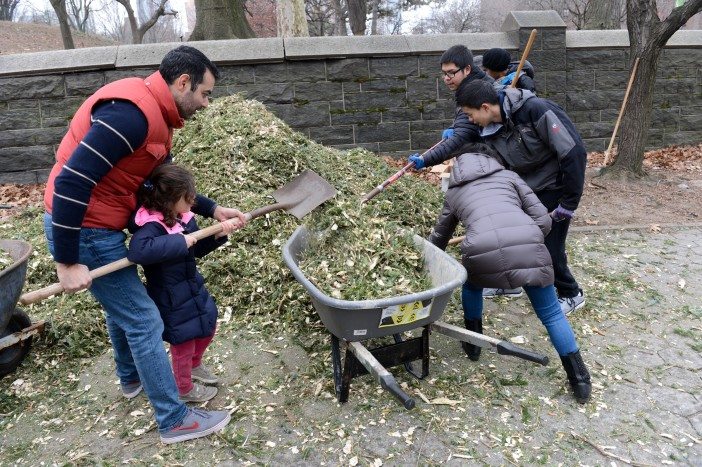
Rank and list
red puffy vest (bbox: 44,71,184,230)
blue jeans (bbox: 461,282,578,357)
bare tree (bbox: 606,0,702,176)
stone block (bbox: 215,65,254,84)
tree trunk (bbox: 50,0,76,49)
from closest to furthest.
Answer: red puffy vest (bbox: 44,71,184,230) → blue jeans (bbox: 461,282,578,357) → bare tree (bbox: 606,0,702,176) → stone block (bbox: 215,65,254,84) → tree trunk (bbox: 50,0,76,49)

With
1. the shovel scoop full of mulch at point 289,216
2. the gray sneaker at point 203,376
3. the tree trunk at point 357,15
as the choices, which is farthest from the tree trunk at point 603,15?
the gray sneaker at point 203,376

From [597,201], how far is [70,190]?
626 centimetres

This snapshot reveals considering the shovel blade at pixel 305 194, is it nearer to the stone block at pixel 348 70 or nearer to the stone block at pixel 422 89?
the stone block at pixel 348 70

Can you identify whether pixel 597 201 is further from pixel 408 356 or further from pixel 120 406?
pixel 120 406

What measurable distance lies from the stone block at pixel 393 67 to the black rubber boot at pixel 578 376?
5.84 metres

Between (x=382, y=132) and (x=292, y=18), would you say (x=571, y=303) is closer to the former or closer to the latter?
(x=382, y=132)

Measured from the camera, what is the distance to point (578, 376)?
3.08 m

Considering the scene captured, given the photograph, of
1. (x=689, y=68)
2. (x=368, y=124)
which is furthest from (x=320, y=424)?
(x=689, y=68)

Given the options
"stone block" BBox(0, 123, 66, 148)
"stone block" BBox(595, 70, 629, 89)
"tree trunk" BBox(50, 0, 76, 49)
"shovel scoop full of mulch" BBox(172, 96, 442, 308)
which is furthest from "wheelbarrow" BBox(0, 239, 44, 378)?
"tree trunk" BBox(50, 0, 76, 49)

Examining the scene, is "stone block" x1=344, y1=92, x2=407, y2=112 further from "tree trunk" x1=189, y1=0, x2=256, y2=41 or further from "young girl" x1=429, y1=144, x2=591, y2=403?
"young girl" x1=429, y1=144, x2=591, y2=403

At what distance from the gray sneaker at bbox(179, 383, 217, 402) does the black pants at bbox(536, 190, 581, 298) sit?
7.66ft

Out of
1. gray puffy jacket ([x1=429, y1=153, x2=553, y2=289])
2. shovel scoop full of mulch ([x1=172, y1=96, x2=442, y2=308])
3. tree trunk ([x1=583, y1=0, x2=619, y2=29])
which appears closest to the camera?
gray puffy jacket ([x1=429, y1=153, x2=553, y2=289])

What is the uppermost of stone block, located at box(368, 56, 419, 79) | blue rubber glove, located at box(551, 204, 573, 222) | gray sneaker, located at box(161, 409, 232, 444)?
stone block, located at box(368, 56, 419, 79)

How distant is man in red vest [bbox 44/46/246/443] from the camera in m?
2.23
